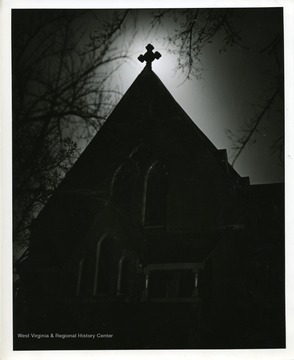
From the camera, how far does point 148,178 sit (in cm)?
195

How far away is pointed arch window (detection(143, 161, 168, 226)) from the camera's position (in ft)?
6.34

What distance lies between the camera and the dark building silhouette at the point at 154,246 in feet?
6.22

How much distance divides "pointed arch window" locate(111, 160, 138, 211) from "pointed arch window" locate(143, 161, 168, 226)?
0.05m

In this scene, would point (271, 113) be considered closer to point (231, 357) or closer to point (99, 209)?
point (99, 209)

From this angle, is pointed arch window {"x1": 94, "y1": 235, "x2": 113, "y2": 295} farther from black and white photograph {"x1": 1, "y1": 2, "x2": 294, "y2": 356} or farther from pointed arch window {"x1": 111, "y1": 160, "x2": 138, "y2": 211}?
pointed arch window {"x1": 111, "y1": 160, "x2": 138, "y2": 211}

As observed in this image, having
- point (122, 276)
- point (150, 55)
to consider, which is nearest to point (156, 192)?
point (122, 276)

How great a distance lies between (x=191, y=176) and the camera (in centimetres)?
194

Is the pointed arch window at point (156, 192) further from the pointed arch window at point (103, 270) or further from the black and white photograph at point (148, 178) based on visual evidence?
the pointed arch window at point (103, 270)

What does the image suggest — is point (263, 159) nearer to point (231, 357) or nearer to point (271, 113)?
point (271, 113)

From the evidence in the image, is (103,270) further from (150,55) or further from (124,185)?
(150,55)

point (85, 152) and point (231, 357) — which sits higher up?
point (85, 152)
